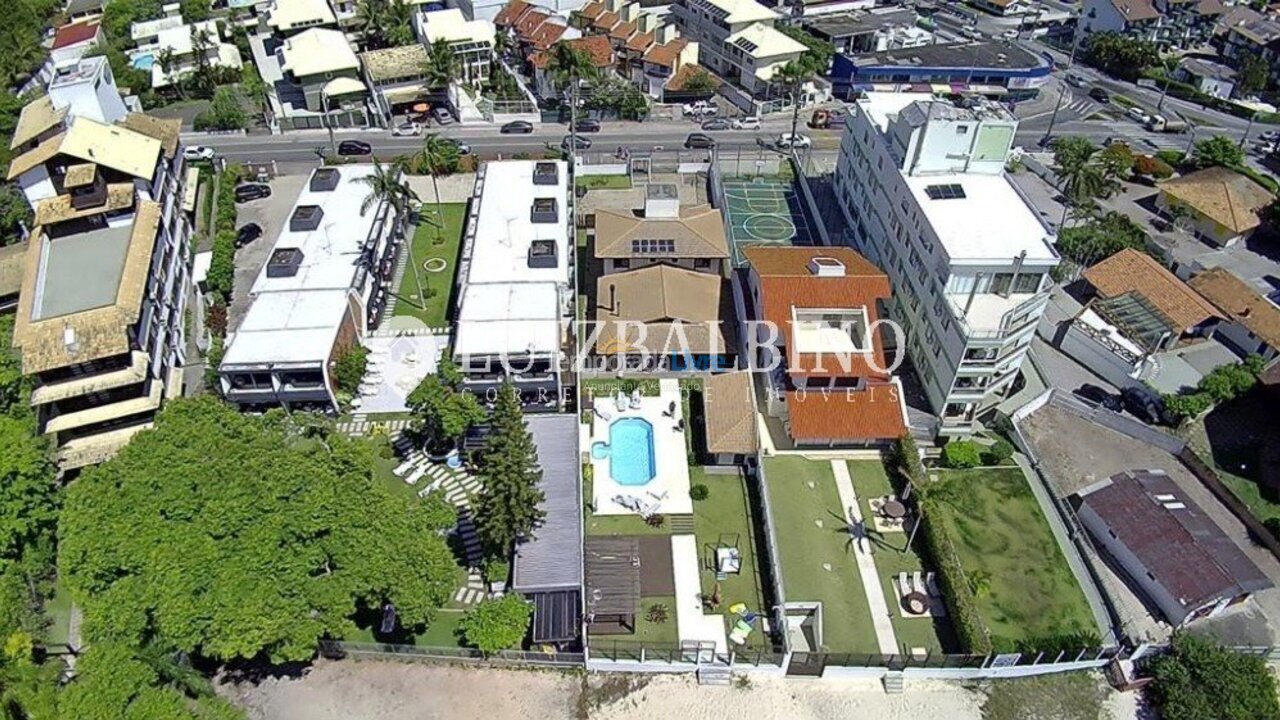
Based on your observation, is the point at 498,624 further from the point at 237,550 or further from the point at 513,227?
the point at 513,227

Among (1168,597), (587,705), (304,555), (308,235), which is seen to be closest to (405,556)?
(304,555)

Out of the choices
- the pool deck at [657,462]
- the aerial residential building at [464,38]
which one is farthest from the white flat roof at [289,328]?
the aerial residential building at [464,38]

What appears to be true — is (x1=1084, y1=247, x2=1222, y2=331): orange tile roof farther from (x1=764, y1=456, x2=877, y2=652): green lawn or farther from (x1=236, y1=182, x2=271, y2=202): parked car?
(x1=236, y1=182, x2=271, y2=202): parked car

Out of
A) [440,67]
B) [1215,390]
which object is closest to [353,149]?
[440,67]

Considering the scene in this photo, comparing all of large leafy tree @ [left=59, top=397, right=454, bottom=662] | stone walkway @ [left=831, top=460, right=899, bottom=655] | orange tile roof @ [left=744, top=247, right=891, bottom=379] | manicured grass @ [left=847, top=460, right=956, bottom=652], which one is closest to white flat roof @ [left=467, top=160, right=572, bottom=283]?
orange tile roof @ [left=744, top=247, right=891, bottom=379]

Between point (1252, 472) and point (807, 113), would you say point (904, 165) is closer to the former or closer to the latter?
point (1252, 472)

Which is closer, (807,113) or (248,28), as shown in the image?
(807,113)
